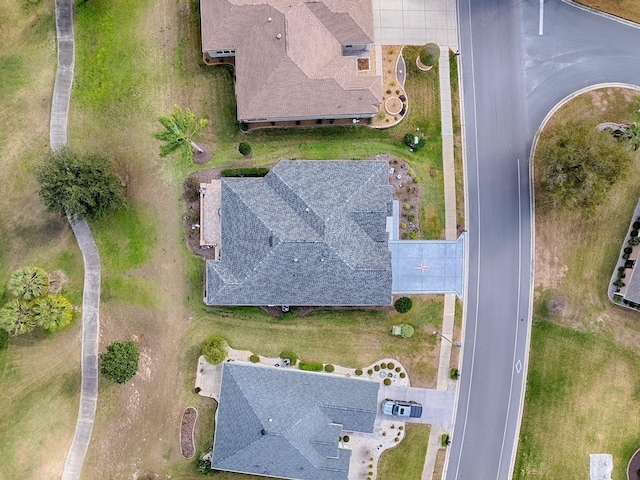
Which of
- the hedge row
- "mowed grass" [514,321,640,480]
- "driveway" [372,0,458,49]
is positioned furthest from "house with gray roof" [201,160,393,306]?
"mowed grass" [514,321,640,480]

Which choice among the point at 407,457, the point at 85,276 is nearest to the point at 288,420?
the point at 407,457

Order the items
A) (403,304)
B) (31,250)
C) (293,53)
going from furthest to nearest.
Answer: (31,250)
(403,304)
(293,53)

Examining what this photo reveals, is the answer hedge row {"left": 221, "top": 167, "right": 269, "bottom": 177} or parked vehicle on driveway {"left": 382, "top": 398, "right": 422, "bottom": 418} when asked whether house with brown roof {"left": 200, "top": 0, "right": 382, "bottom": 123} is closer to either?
hedge row {"left": 221, "top": 167, "right": 269, "bottom": 177}

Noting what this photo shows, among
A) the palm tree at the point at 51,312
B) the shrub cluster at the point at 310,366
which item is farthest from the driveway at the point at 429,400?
the palm tree at the point at 51,312

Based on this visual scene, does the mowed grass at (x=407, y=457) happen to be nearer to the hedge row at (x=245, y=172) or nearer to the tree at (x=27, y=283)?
the hedge row at (x=245, y=172)

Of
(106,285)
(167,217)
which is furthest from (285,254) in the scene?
(106,285)

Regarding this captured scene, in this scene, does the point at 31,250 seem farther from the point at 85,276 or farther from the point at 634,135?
the point at 634,135

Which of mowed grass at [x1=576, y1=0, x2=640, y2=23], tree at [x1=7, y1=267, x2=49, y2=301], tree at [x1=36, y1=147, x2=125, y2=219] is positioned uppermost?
mowed grass at [x1=576, y1=0, x2=640, y2=23]
